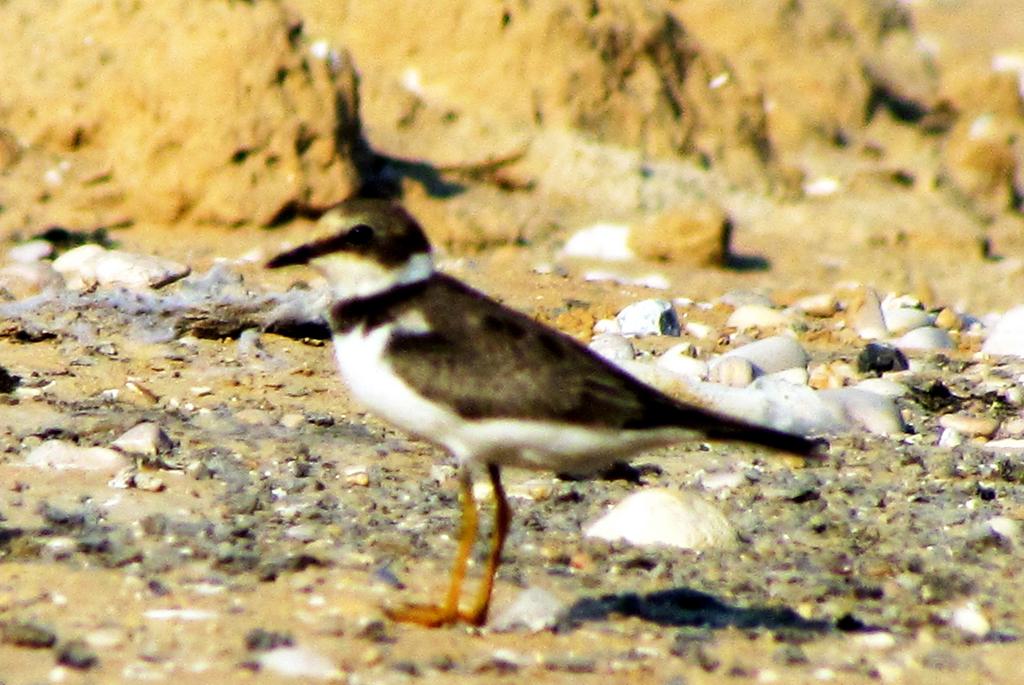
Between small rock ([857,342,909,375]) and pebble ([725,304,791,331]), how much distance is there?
32.9 inches

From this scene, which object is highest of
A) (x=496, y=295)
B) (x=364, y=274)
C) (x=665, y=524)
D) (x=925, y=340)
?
(x=364, y=274)

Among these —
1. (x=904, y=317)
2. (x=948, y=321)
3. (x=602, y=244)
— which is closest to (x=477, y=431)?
(x=904, y=317)

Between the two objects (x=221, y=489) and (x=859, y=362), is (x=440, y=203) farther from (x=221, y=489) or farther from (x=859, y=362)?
(x=221, y=489)

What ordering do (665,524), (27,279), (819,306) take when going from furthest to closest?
(819,306)
(27,279)
(665,524)

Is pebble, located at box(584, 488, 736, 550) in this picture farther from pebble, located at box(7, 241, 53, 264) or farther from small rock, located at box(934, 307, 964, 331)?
pebble, located at box(7, 241, 53, 264)

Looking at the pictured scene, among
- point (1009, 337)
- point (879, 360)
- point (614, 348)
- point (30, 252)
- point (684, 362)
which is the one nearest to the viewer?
point (684, 362)

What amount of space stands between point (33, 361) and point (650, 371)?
8.03 ft

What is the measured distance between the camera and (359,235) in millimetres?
4977

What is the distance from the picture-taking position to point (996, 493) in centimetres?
614

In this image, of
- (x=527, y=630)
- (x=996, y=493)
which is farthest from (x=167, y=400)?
(x=996, y=493)

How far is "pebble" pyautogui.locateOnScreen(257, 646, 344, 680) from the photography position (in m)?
4.16

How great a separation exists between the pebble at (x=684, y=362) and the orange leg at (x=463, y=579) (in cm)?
242

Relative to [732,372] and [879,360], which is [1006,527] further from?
[879,360]

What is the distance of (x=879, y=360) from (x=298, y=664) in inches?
168
